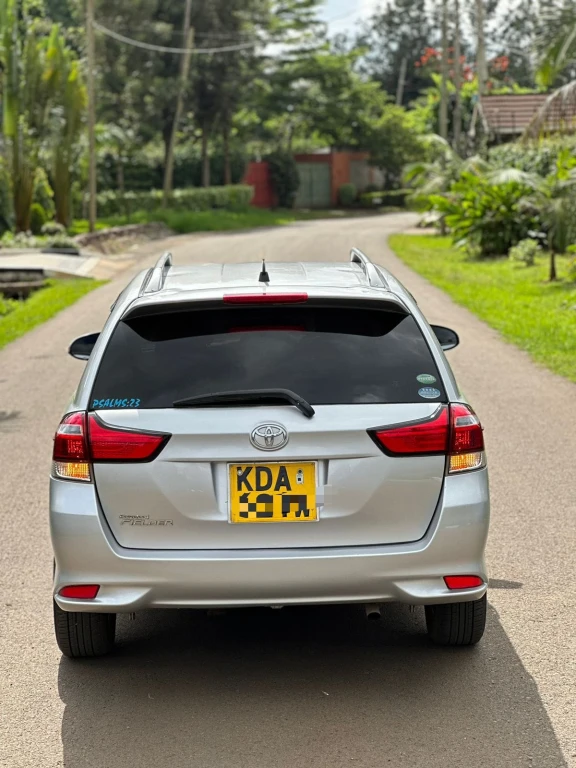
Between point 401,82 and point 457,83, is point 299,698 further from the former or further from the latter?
point 401,82

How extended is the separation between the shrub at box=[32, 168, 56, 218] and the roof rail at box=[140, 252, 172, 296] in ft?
99.7

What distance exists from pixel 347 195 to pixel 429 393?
5945 cm

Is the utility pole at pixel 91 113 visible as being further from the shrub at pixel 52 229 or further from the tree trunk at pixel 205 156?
the tree trunk at pixel 205 156

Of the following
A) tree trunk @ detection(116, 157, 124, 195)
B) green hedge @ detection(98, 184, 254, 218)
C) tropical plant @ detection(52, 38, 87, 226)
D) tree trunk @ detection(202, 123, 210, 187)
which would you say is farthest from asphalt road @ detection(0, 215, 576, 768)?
tree trunk @ detection(202, 123, 210, 187)

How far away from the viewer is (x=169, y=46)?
5012 cm

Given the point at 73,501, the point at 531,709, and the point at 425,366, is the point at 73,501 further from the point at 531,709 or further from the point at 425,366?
the point at 531,709

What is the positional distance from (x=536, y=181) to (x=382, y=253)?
6916mm

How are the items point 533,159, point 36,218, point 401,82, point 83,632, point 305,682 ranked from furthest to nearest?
1. point 401,82
2. point 36,218
3. point 533,159
4. point 83,632
5. point 305,682

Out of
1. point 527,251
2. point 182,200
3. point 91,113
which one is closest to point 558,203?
point 527,251

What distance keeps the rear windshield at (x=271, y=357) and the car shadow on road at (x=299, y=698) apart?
3.56ft

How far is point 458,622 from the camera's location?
4.84 meters

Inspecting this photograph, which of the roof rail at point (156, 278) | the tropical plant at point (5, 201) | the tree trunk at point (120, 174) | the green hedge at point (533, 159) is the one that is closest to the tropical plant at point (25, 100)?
the tropical plant at point (5, 201)

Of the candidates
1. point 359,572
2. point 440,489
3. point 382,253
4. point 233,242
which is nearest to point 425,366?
point 440,489

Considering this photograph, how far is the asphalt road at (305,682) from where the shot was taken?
4035 mm
